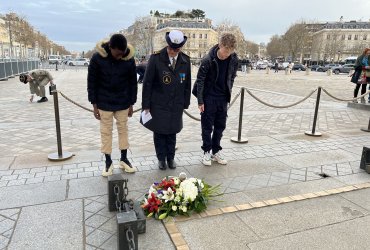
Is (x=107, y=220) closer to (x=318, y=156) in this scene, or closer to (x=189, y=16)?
(x=318, y=156)

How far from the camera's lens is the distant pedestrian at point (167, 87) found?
13.3 feet

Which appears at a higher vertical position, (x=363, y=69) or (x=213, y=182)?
(x=363, y=69)

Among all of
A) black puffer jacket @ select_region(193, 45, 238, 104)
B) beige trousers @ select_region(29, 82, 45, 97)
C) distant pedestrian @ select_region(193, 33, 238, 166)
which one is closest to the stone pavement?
distant pedestrian @ select_region(193, 33, 238, 166)

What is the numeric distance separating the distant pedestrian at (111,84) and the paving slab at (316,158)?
2.70 m

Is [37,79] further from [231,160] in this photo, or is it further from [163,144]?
[231,160]

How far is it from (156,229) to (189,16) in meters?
134

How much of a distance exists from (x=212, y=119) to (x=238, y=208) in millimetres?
1516

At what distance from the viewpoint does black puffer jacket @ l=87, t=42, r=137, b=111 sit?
384 centimetres

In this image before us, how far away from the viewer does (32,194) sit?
3.69 meters

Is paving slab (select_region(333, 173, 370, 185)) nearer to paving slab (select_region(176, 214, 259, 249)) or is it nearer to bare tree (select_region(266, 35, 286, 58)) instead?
paving slab (select_region(176, 214, 259, 249))

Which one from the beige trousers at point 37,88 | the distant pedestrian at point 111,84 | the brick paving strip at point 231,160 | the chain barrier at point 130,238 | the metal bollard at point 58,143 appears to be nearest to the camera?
the chain barrier at point 130,238

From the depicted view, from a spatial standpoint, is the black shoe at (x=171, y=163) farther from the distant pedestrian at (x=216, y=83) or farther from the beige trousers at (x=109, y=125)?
the beige trousers at (x=109, y=125)

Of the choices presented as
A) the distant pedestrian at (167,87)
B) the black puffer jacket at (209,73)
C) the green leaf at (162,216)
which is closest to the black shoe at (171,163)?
the distant pedestrian at (167,87)

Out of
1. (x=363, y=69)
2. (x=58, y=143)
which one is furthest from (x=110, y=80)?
(x=363, y=69)
